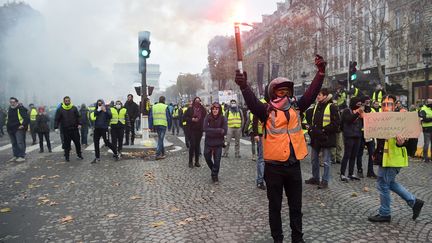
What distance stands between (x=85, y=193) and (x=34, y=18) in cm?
2684

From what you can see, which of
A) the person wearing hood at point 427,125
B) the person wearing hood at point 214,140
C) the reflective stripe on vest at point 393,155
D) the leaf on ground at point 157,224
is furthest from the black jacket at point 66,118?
the person wearing hood at point 427,125

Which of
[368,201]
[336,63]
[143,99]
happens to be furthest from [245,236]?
[336,63]

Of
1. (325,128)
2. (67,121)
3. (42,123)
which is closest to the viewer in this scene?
(325,128)

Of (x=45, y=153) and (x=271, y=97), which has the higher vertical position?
(x=271, y=97)

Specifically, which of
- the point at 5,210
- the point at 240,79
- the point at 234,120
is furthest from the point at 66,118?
the point at 240,79

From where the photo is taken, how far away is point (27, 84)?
112ft

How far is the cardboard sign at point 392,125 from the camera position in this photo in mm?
4988

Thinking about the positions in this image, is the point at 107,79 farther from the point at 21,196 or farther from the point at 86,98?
the point at 21,196

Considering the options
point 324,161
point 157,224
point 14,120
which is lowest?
point 157,224

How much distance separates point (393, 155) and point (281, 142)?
200cm

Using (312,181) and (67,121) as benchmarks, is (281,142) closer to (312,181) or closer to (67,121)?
(312,181)

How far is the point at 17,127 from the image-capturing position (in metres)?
11.7

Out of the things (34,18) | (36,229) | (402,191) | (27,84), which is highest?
(34,18)

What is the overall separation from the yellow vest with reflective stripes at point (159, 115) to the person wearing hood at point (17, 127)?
156 inches
